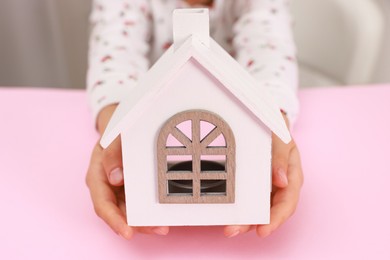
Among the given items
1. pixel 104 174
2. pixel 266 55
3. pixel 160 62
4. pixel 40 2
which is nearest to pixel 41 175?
pixel 104 174

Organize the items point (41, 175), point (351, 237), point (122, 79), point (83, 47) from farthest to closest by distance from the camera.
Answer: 1. point (83, 47)
2. point (122, 79)
3. point (41, 175)
4. point (351, 237)

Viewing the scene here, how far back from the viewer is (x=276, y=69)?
34.7 inches

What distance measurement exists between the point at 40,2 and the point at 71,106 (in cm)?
62

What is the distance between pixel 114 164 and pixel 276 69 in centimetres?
33

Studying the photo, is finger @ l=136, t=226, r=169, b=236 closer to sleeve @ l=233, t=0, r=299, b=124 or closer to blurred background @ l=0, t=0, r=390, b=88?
sleeve @ l=233, t=0, r=299, b=124

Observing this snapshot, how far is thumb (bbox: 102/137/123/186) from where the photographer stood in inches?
24.8

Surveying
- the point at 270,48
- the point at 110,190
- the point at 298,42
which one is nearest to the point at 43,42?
the point at 298,42

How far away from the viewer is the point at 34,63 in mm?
1511

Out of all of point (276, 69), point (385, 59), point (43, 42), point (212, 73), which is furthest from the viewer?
point (43, 42)

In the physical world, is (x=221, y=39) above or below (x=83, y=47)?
below

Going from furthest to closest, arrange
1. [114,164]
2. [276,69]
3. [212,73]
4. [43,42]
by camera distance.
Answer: [43,42]
[276,69]
[114,164]
[212,73]

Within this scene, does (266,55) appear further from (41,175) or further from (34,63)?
(34,63)

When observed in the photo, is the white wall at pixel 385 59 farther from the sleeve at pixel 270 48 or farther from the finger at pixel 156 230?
the finger at pixel 156 230

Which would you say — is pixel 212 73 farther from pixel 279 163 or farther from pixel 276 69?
pixel 276 69
